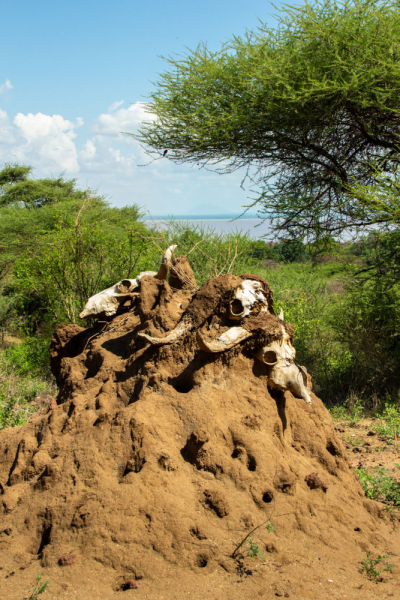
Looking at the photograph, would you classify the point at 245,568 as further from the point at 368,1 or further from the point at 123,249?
the point at 368,1

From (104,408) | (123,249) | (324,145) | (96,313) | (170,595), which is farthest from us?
(324,145)

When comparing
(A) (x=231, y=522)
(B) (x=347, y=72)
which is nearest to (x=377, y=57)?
(B) (x=347, y=72)

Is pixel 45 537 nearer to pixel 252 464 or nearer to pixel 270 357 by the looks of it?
pixel 252 464

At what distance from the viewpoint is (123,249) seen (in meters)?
8.85

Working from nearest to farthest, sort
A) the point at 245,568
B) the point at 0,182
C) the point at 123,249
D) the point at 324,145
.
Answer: the point at 245,568 < the point at 123,249 < the point at 324,145 < the point at 0,182

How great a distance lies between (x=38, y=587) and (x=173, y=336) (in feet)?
5.86

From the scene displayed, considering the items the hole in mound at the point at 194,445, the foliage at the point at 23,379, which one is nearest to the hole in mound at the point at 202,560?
the hole in mound at the point at 194,445

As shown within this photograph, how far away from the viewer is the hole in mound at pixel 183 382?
3.52 metres

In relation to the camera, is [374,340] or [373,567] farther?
[374,340]

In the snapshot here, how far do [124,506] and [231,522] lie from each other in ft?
2.14

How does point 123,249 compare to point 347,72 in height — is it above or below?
below

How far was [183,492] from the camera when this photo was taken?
2928 mm

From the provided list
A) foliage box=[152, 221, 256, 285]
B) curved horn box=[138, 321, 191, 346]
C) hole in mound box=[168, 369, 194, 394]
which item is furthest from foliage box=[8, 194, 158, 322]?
hole in mound box=[168, 369, 194, 394]

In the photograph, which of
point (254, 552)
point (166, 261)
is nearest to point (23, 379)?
point (166, 261)
